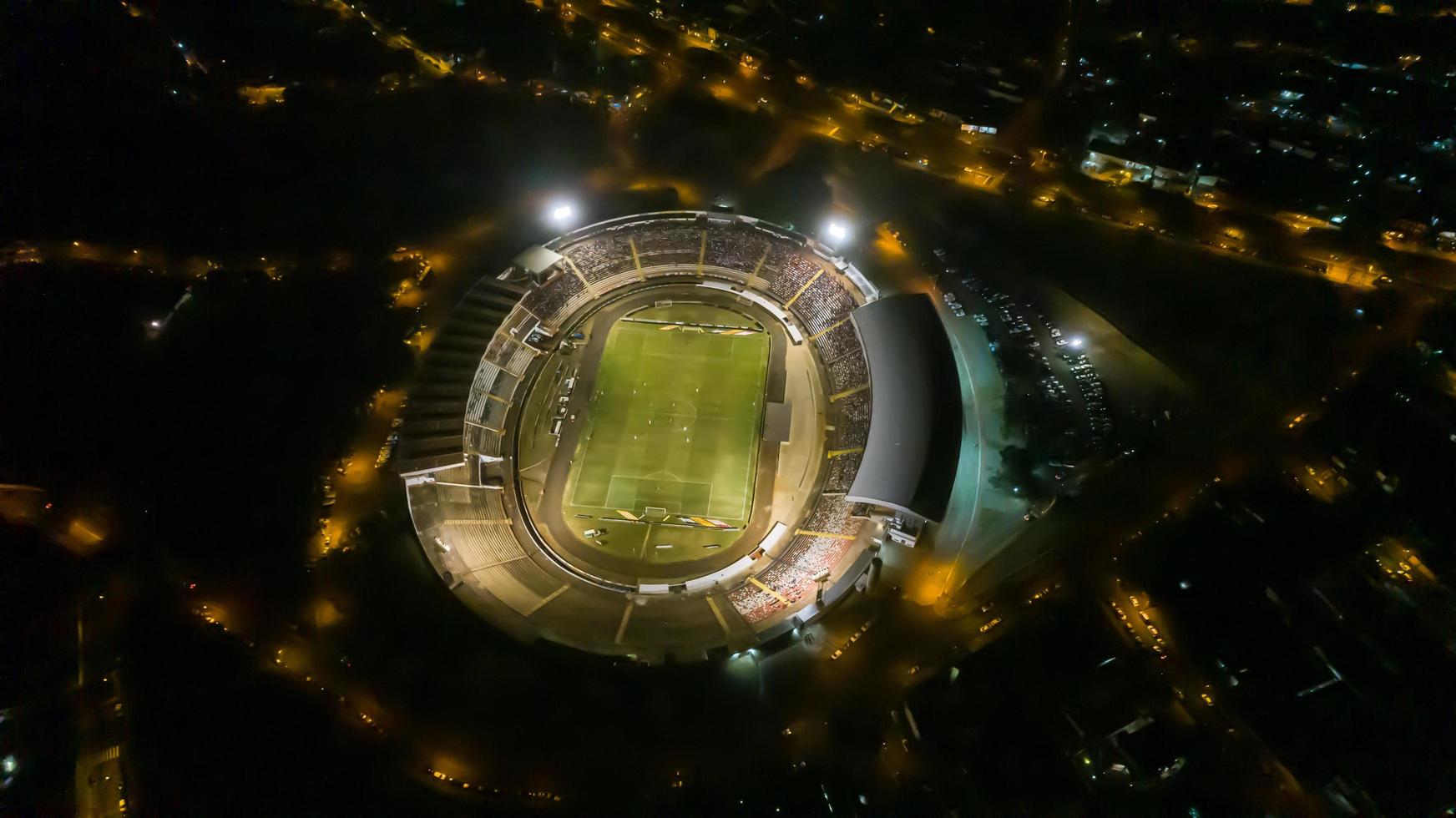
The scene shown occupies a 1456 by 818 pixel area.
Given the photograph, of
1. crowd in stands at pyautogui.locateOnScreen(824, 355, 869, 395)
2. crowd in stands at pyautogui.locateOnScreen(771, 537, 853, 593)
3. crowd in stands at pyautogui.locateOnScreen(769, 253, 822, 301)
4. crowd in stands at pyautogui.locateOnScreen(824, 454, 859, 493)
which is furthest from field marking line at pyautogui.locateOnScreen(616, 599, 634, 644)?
crowd in stands at pyautogui.locateOnScreen(769, 253, 822, 301)

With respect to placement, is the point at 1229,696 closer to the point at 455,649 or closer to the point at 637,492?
the point at 637,492

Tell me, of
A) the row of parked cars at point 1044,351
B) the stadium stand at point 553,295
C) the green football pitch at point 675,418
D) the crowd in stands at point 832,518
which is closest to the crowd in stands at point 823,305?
the green football pitch at point 675,418

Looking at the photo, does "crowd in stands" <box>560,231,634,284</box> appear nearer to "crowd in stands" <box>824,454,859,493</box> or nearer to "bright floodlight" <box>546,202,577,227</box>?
"bright floodlight" <box>546,202,577,227</box>

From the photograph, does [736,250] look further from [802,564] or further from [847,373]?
[802,564]

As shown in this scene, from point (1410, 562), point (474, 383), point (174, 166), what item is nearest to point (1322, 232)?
point (1410, 562)

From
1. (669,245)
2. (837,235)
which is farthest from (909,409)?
(669,245)

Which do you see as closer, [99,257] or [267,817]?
[267,817]
